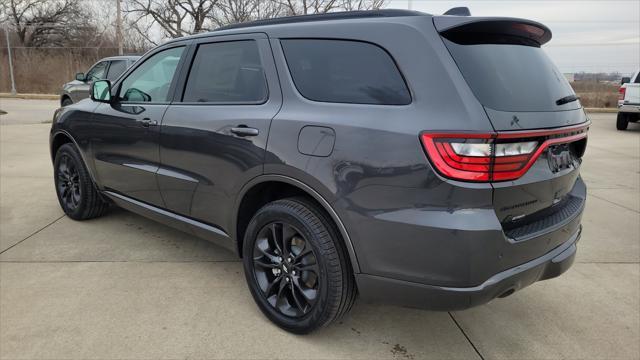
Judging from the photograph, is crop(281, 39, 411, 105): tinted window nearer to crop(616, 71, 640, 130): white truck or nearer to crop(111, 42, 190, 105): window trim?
crop(111, 42, 190, 105): window trim

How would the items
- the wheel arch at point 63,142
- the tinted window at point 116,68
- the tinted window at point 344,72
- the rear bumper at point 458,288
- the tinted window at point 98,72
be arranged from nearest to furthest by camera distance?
the rear bumper at point 458,288 < the tinted window at point 344,72 < the wheel arch at point 63,142 < the tinted window at point 116,68 < the tinted window at point 98,72

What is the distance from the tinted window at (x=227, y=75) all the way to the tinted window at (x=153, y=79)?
0.28 meters

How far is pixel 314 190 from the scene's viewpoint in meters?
2.36

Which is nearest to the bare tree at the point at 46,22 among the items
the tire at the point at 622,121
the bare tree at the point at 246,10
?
the bare tree at the point at 246,10

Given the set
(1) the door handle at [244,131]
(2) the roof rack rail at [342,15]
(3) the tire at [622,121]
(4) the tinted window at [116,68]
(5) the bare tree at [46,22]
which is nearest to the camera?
(2) the roof rack rail at [342,15]

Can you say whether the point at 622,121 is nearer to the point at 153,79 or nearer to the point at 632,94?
the point at 632,94

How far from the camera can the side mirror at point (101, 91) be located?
12.6 ft

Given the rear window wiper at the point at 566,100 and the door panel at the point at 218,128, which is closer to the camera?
the rear window wiper at the point at 566,100


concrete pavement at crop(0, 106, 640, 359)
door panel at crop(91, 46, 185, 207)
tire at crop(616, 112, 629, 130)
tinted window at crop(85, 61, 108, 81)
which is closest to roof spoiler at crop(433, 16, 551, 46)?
concrete pavement at crop(0, 106, 640, 359)

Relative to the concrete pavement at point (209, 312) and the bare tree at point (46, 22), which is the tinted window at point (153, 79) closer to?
the concrete pavement at point (209, 312)

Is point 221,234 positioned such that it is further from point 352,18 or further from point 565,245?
point 565,245

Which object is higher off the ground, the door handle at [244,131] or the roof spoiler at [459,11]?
the roof spoiler at [459,11]

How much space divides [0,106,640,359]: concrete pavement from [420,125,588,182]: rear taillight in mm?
1127

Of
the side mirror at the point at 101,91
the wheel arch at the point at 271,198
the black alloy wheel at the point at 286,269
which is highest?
the side mirror at the point at 101,91
